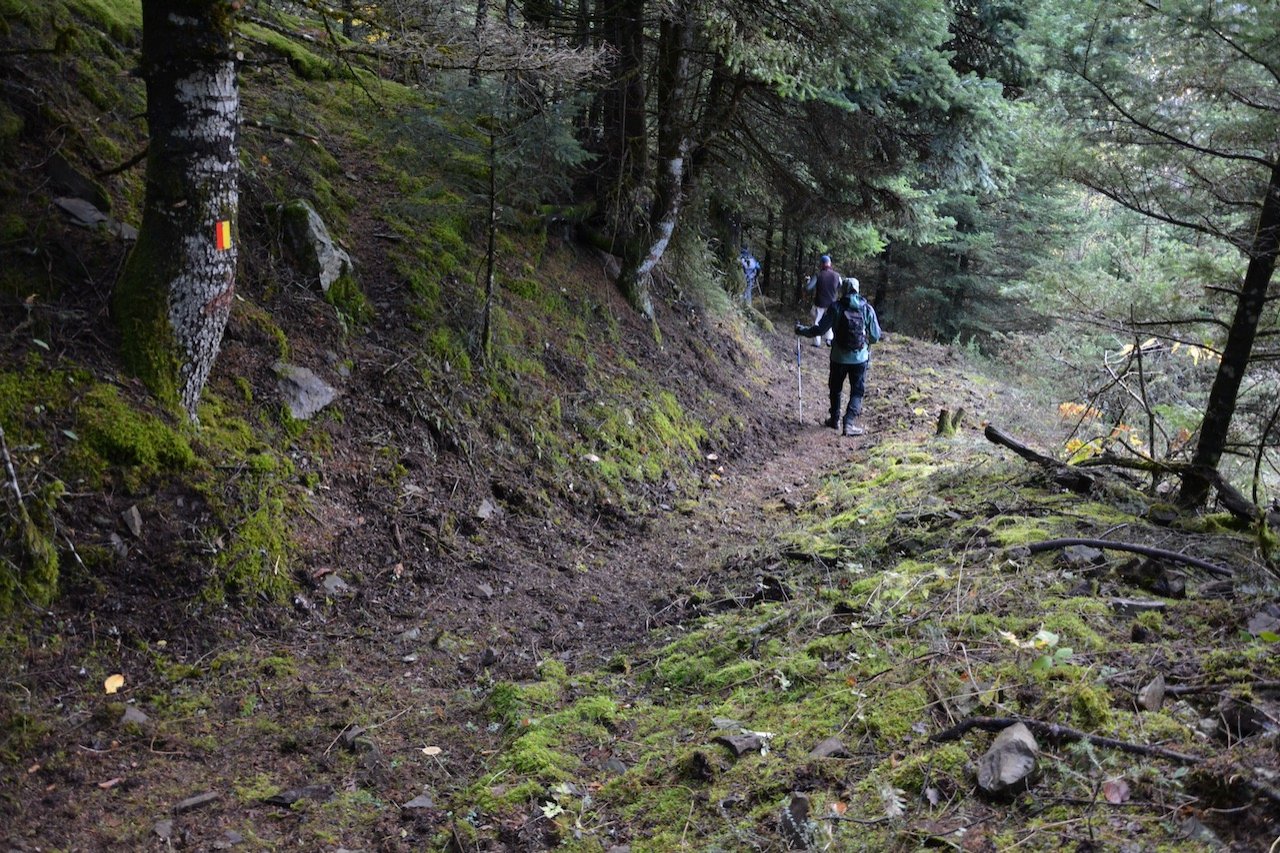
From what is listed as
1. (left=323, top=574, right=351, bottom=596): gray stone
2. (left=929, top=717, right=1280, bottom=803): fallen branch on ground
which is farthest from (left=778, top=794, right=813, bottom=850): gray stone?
(left=323, top=574, right=351, bottom=596): gray stone

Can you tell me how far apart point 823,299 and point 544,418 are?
11500mm

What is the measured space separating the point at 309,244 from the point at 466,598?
12.1ft

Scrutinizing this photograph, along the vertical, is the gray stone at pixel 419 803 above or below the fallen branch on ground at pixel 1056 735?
below

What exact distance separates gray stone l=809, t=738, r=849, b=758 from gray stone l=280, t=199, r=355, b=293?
6.05 meters

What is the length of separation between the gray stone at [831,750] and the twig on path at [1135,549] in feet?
7.08

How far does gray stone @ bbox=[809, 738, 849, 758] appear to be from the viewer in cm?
363

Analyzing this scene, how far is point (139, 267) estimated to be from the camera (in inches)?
226

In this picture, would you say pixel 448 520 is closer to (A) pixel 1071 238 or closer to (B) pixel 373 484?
(B) pixel 373 484

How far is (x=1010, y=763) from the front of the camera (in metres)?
3.06

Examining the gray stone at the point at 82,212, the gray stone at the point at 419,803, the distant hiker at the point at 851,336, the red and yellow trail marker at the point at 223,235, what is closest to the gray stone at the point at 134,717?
the gray stone at the point at 419,803

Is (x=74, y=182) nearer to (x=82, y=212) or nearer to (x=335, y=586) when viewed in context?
(x=82, y=212)

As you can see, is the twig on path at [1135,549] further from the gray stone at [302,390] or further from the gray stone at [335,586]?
the gray stone at [302,390]

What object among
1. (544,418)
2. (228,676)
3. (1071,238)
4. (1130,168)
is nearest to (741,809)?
(228,676)

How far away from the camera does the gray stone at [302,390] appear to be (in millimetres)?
6691
